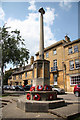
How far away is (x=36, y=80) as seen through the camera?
823cm

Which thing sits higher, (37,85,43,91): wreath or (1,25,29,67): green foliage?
(1,25,29,67): green foliage

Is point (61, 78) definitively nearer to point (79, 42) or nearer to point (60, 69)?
point (60, 69)

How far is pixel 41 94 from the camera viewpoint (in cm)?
702

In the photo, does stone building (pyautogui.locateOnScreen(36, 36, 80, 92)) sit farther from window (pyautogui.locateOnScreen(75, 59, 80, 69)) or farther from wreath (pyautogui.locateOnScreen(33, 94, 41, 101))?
wreath (pyautogui.locateOnScreen(33, 94, 41, 101))

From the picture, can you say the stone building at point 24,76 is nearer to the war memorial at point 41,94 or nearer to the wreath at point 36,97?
the war memorial at point 41,94

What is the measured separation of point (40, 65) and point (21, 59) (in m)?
13.7

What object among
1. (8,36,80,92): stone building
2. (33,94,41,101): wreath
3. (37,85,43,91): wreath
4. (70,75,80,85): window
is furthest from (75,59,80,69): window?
(33,94,41,101): wreath

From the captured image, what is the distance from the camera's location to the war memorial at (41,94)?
6020 mm

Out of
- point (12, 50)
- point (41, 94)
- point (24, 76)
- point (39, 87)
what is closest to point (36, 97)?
point (41, 94)

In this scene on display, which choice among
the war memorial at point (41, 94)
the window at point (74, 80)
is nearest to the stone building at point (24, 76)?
the window at point (74, 80)

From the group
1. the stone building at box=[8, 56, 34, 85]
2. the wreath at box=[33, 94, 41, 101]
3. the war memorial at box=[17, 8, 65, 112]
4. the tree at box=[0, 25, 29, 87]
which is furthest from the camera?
the stone building at box=[8, 56, 34, 85]

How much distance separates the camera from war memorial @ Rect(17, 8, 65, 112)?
6020mm

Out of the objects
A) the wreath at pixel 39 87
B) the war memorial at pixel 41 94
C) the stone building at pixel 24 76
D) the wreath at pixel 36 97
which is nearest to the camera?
the war memorial at pixel 41 94

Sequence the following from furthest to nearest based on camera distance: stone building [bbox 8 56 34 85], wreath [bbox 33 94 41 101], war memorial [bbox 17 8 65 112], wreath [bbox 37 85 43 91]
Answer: stone building [bbox 8 56 34 85], wreath [bbox 37 85 43 91], wreath [bbox 33 94 41 101], war memorial [bbox 17 8 65 112]
